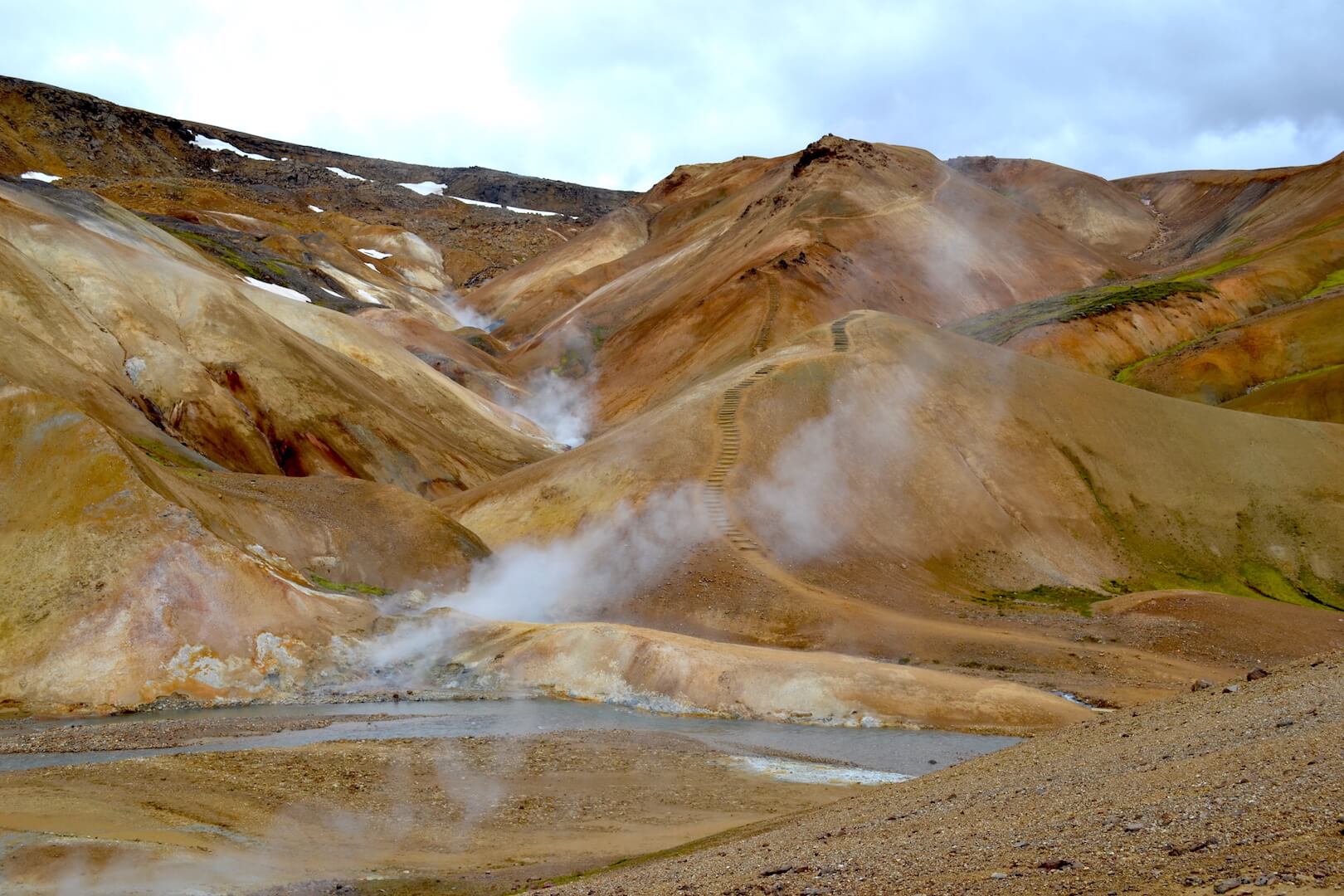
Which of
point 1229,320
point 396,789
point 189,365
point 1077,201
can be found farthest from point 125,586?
point 1077,201

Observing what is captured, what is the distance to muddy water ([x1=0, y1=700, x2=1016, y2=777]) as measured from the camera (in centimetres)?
3044

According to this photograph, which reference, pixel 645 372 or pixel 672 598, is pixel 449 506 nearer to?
pixel 672 598

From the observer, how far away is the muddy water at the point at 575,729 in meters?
30.4

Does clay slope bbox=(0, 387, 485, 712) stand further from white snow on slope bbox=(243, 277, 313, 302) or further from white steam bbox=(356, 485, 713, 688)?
white snow on slope bbox=(243, 277, 313, 302)

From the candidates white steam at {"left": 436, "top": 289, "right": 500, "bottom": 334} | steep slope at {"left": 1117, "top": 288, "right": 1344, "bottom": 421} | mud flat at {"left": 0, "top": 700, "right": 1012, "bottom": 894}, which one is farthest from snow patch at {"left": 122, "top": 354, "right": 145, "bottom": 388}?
white steam at {"left": 436, "top": 289, "right": 500, "bottom": 334}

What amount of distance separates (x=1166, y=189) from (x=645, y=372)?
100214 mm

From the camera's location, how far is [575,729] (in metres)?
32.9

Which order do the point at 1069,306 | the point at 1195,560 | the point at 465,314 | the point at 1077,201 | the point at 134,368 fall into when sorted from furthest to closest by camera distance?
the point at 465,314 → the point at 1077,201 → the point at 1069,306 → the point at 134,368 → the point at 1195,560

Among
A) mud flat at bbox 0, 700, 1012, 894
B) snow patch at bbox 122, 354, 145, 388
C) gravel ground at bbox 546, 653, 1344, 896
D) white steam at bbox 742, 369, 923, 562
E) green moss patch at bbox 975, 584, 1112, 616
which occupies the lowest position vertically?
mud flat at bbox 0, 700, 1012, 894

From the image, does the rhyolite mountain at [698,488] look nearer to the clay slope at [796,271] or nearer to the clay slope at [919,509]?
the clay slope at [919,509]

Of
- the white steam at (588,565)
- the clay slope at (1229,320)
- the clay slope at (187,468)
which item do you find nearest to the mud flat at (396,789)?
the clay slope at (187,468)

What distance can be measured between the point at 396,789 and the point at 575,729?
838 cm

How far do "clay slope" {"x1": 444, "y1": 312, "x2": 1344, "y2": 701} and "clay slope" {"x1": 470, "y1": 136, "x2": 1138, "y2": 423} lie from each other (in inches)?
1010

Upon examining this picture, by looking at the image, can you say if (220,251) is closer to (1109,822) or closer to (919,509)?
(919,509)
